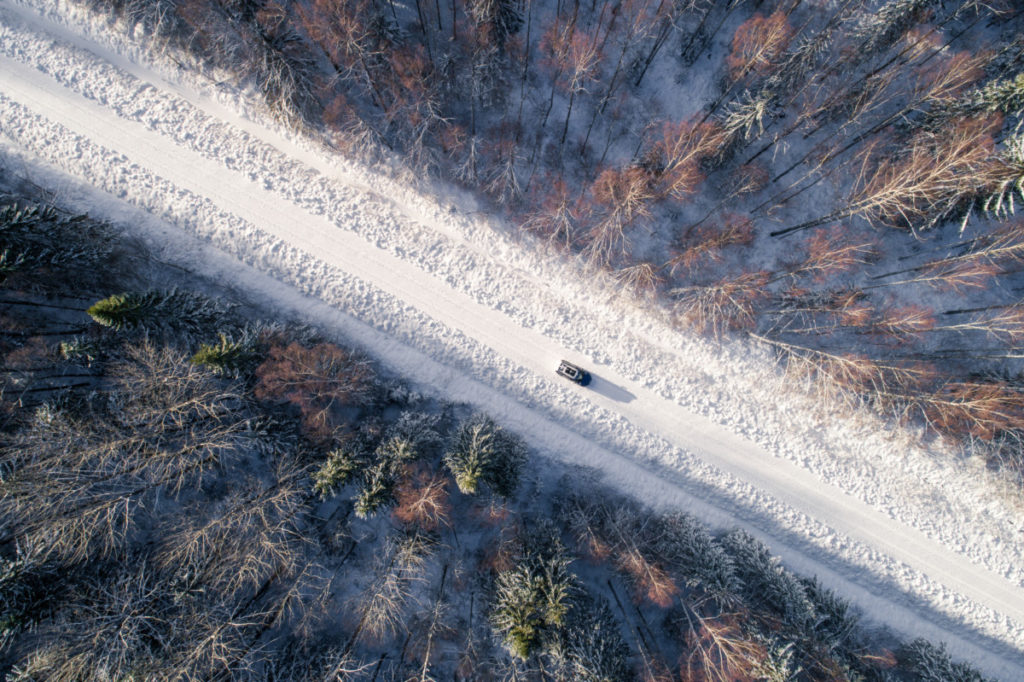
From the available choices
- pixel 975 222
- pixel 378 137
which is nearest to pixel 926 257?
pixel 975 222

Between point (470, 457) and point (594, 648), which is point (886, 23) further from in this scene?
point (594, 648)

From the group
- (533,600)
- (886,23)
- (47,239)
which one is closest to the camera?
(533,600)

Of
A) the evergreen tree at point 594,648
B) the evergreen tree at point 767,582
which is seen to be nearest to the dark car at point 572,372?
the evergreen tree at point 594,648

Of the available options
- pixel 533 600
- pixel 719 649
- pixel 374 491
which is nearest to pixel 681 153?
pixel 374 491

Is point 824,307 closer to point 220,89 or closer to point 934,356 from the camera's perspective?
point 934,356

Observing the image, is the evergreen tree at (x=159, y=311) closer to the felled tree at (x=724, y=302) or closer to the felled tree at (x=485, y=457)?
the felled tree at (x=485, y=457)

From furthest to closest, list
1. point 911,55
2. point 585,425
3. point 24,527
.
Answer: point 585,425 < point 911,55 < point 24,527
